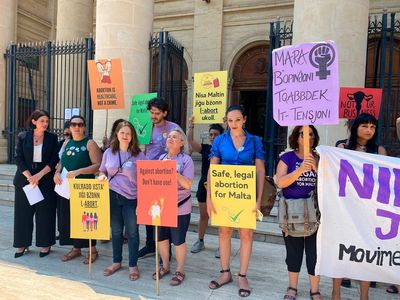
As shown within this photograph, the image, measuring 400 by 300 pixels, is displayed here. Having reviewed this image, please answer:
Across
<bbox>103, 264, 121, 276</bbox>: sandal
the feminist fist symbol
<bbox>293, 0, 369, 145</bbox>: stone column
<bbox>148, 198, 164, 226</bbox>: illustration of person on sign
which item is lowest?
<bbox>103, 264, 121, 276</bbox>: sandal

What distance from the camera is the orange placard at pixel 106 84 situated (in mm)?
5344

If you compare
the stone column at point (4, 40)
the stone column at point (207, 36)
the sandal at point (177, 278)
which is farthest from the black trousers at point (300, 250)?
the stone column at point (4, 40)

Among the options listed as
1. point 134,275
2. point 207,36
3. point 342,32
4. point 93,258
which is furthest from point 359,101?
point 207,36

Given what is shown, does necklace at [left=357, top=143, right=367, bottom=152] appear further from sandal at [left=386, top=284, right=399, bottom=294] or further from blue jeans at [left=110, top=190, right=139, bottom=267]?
blue jeans at [left=110, top=190, right=139, bottom=267]

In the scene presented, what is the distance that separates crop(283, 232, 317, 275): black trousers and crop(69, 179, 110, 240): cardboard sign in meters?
2.02

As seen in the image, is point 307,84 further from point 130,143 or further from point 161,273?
point 161,273

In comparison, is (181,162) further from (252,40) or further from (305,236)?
(252,40)

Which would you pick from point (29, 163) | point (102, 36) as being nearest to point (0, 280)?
point (29, 163)

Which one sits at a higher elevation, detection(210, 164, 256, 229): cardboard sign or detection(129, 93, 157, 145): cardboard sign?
detection(129, 93, 157, 145): cardboard sign

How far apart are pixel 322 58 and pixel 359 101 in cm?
242

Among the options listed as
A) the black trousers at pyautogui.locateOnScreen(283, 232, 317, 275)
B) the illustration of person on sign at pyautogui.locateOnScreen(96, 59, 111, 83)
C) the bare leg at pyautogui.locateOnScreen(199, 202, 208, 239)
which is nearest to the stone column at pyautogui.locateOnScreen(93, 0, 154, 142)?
the illustration of person on sign at pyautogui.locateOnScreen(96, 59, 111, 83)

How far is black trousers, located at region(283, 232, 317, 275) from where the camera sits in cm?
356

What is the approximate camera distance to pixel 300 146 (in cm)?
360

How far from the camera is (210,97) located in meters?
5.46
